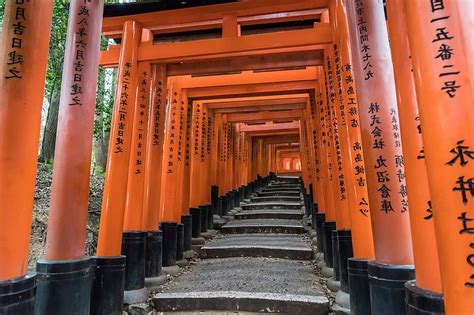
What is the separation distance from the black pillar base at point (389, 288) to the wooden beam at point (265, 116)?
26.3ft

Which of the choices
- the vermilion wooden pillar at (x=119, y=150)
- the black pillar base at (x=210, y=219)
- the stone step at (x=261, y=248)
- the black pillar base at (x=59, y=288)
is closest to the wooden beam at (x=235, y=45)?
the vermilion wooden pillar at (x=119, y=150)

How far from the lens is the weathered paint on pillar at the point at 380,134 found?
8.22 ft

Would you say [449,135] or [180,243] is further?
[180,243]

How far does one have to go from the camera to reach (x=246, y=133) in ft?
46.3

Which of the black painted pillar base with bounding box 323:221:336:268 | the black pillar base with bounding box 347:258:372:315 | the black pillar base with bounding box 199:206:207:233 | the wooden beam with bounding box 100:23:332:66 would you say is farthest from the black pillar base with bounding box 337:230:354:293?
the black pillar base with bounding box 199:206:207:233

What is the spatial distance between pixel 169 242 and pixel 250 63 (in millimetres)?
3438

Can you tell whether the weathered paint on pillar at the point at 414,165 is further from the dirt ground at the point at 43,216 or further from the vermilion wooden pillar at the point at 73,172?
the dirt ground at the point at 43,216

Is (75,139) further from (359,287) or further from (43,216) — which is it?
(43,216)

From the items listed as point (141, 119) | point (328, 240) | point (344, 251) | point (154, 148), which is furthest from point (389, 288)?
point (154, 148)

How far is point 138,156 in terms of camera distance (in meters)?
4.82

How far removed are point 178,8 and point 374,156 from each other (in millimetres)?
3532

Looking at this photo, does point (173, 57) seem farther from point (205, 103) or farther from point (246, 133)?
point (246, 133)

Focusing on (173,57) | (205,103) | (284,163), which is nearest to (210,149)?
(205,103)

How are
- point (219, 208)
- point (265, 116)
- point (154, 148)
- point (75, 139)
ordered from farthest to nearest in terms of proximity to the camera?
point (265, 116) < point (219, 208) < point (154, 148) < point (75, 139)
